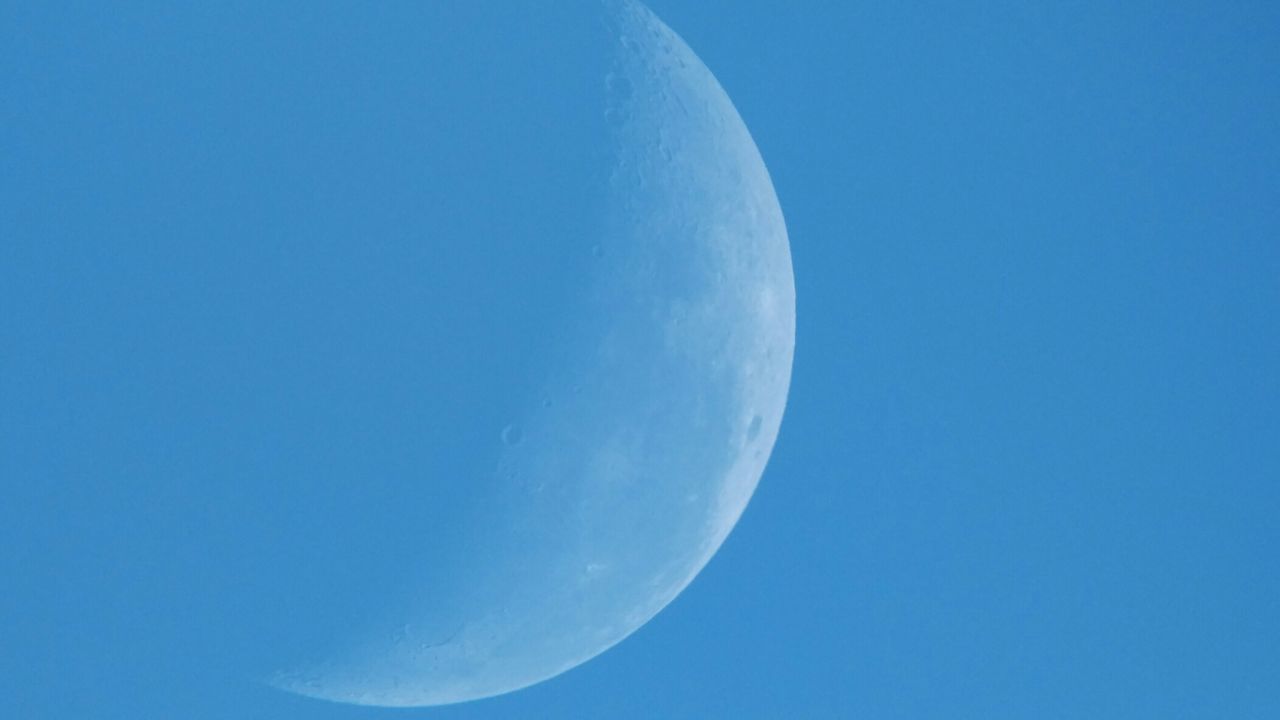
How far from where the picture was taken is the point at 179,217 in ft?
14.9

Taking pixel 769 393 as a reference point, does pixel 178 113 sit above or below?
above

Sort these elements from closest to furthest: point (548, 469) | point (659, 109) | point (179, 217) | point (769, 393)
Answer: point (179, 217) < point (548, 469) < point (659, 109) < point (769, 393)

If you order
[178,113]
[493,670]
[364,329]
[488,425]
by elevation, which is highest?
[178,113]

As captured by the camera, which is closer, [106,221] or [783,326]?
[106,221]

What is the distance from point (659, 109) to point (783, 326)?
134cm

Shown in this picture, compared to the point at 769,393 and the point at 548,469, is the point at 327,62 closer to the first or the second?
the point at 548,469

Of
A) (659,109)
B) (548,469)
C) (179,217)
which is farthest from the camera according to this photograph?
(659,109)

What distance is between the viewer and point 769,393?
5.80 meters

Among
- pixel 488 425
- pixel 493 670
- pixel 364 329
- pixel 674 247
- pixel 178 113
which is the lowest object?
pixel 493 670

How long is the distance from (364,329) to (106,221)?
1.09 m

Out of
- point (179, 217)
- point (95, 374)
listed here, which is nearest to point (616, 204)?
point (179, 217)

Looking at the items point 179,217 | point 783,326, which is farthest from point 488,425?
point 783,326

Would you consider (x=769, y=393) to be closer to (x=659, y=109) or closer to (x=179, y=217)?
(x=659, y=109)

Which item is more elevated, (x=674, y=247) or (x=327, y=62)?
(x=327, y=62)
